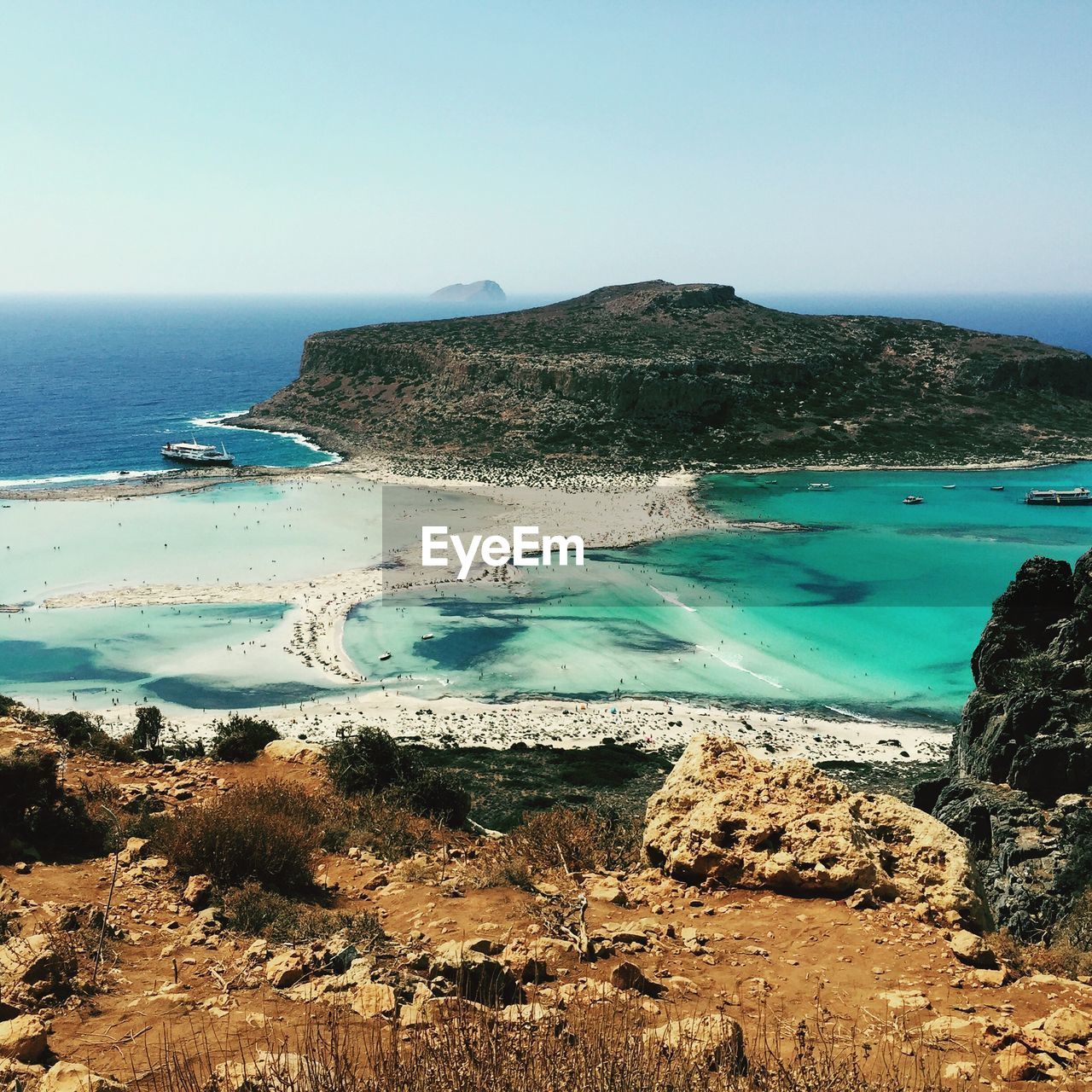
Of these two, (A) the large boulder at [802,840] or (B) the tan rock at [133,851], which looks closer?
(A) the large boulder at [802,840]

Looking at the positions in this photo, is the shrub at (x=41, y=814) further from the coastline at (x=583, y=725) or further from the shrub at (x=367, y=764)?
the coastline at (x=583, y=725)

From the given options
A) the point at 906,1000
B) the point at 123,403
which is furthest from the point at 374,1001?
the point at 123,403

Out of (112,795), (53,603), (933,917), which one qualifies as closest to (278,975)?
(933,917)

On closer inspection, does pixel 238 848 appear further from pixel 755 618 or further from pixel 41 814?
pixel 755 618

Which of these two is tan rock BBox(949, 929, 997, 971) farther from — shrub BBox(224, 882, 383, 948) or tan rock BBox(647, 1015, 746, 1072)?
shrub BBox(224, 882, 383, 948)

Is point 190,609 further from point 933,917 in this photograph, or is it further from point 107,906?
point 933,917

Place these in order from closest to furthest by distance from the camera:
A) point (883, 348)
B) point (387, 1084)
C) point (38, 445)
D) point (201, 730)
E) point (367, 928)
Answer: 1. point (387, 1084)
2. point (367, 928)
3. point (201, 730)
4. point (38, 445)
5. point (883, 348)

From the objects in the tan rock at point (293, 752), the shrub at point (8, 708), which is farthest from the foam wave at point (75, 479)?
the tan rock at point (293, 752)
